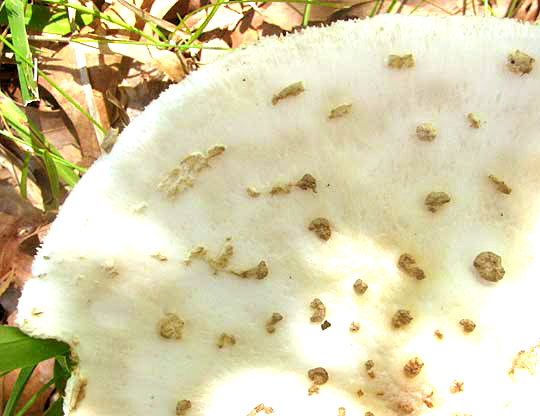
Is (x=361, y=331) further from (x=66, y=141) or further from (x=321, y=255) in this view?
(x=66, y=141)

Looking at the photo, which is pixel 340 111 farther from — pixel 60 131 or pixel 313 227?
pixel 60 131

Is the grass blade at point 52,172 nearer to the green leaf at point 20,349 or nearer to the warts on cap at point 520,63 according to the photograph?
the green leaf at point 20,349

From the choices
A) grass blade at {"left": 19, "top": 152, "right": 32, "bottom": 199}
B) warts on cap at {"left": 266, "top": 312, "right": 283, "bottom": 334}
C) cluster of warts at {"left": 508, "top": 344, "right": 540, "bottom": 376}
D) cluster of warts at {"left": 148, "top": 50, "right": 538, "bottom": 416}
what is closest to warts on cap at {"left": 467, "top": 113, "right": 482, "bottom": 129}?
cluster of warts at {"left": 148, "top": 50, "right": 538, "bottom": 416}

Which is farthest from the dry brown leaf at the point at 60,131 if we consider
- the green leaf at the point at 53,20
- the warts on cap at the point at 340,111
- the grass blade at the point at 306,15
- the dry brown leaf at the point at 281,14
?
the warts on cap at the point at 340,111

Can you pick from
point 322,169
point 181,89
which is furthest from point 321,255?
point 181,89

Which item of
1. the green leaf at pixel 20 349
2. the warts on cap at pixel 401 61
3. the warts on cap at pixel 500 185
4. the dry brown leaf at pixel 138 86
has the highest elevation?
the warts on cap at pixel 401 61

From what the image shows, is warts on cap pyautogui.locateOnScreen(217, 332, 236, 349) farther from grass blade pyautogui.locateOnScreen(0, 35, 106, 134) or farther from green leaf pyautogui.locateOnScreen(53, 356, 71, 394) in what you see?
grass blade pyautogui.locateOnScreen(0, 35, 106, 134)

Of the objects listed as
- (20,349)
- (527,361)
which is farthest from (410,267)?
(20,349)
